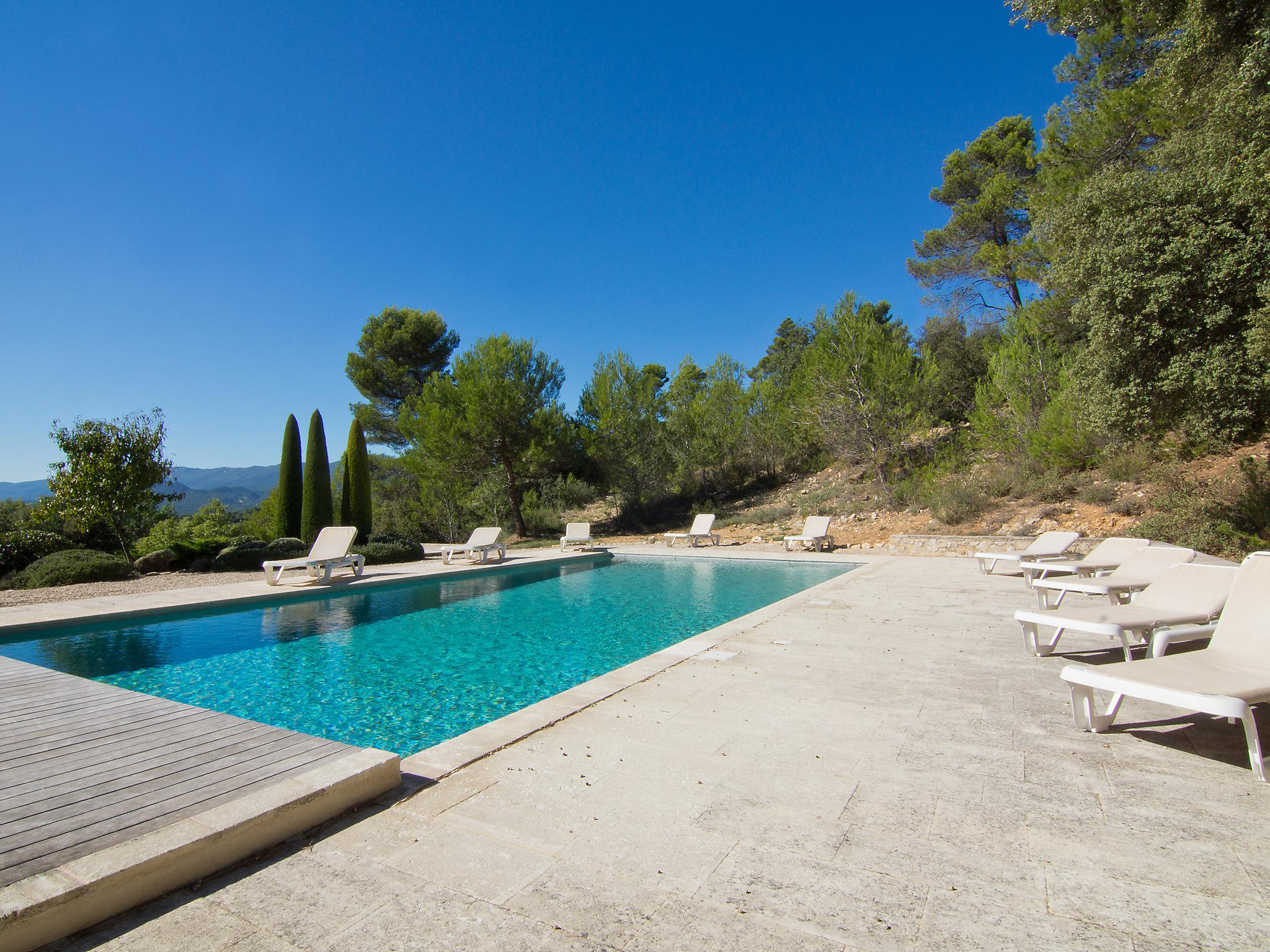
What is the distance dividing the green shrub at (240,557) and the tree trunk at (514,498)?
7.83 m

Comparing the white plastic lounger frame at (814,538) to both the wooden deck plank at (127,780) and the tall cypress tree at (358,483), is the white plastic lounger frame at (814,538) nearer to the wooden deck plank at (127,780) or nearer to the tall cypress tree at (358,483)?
the tall cypress tree at (358,483)

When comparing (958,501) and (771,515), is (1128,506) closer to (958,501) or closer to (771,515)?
(958,501)

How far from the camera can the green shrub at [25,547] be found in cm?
1095

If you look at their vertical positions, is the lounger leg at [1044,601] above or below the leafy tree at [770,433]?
below

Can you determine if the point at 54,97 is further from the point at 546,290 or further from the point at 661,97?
the point at 546,290

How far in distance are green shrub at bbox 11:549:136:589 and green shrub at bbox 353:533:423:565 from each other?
3955mm

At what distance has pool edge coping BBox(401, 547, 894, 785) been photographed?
2.62 m

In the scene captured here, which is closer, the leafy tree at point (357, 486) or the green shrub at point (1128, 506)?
the green shrub at point (1128, 506)

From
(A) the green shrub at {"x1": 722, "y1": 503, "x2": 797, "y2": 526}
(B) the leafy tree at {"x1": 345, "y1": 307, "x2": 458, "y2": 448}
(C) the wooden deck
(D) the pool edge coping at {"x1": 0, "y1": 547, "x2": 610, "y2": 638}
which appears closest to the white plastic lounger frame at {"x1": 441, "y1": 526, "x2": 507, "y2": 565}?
(D) the pool edge coping at {"x1": 0, "y1": 547, "x2": 610, "y2": 638}

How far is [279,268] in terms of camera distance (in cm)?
1435

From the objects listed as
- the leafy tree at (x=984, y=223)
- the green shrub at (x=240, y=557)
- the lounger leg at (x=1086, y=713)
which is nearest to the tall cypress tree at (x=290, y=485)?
the green shrub at (x=240, y=557)

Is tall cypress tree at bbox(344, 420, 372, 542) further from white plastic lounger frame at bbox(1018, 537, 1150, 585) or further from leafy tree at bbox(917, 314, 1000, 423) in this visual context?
leafy tree at bbox(917, 314, 1000, 423)

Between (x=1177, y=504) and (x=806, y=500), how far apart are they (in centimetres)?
992

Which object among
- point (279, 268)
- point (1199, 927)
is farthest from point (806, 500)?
point (1199, 927)
